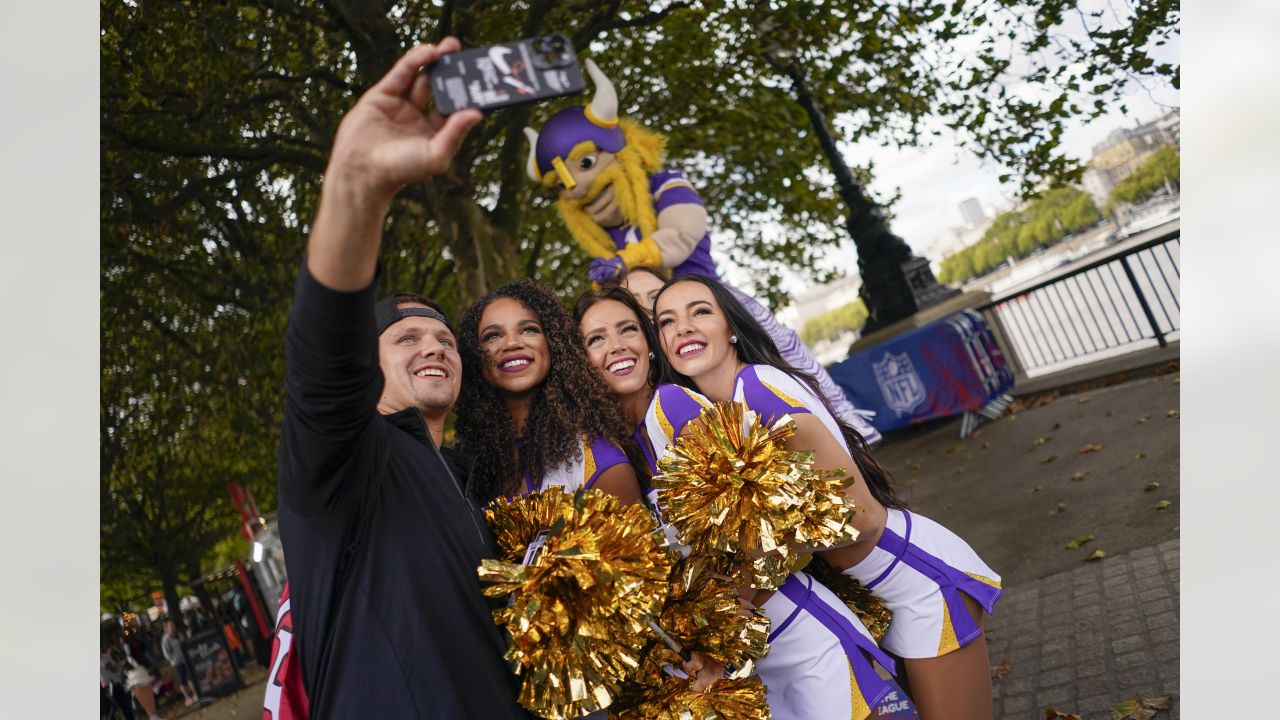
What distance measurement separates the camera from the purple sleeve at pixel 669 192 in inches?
190

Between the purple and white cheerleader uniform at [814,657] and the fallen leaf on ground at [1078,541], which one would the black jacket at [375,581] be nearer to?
the purple and white cheerleader uniform at [814,657]

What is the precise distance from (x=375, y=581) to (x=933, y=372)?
9.38m

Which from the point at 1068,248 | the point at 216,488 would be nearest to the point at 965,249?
the point at 1068,248

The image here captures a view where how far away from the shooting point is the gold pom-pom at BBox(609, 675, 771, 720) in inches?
93.7

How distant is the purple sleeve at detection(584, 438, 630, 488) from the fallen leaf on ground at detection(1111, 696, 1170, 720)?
8.13 ft

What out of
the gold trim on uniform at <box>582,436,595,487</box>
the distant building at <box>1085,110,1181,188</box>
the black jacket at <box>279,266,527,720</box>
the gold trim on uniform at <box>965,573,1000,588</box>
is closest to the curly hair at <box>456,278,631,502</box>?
the gold trim on uniform at <box>582,436,595,487</box>

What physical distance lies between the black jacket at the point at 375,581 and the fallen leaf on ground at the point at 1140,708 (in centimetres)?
286

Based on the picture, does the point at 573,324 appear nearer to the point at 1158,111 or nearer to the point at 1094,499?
the point at 1094,499

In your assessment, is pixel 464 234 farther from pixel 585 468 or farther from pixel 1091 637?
pixel 585 468

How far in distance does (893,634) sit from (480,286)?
680cm

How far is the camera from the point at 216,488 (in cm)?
1938

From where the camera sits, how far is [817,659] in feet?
8.21

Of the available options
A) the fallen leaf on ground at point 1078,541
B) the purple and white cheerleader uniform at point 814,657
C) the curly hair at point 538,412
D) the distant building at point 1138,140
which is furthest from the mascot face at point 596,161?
the distant building at point 1138,140

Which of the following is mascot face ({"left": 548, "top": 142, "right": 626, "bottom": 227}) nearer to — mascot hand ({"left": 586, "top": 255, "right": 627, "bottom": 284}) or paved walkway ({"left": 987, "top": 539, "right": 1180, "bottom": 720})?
mascot hand ({"left": 586, "top": 255, "right": 627, "bottom": 284})
